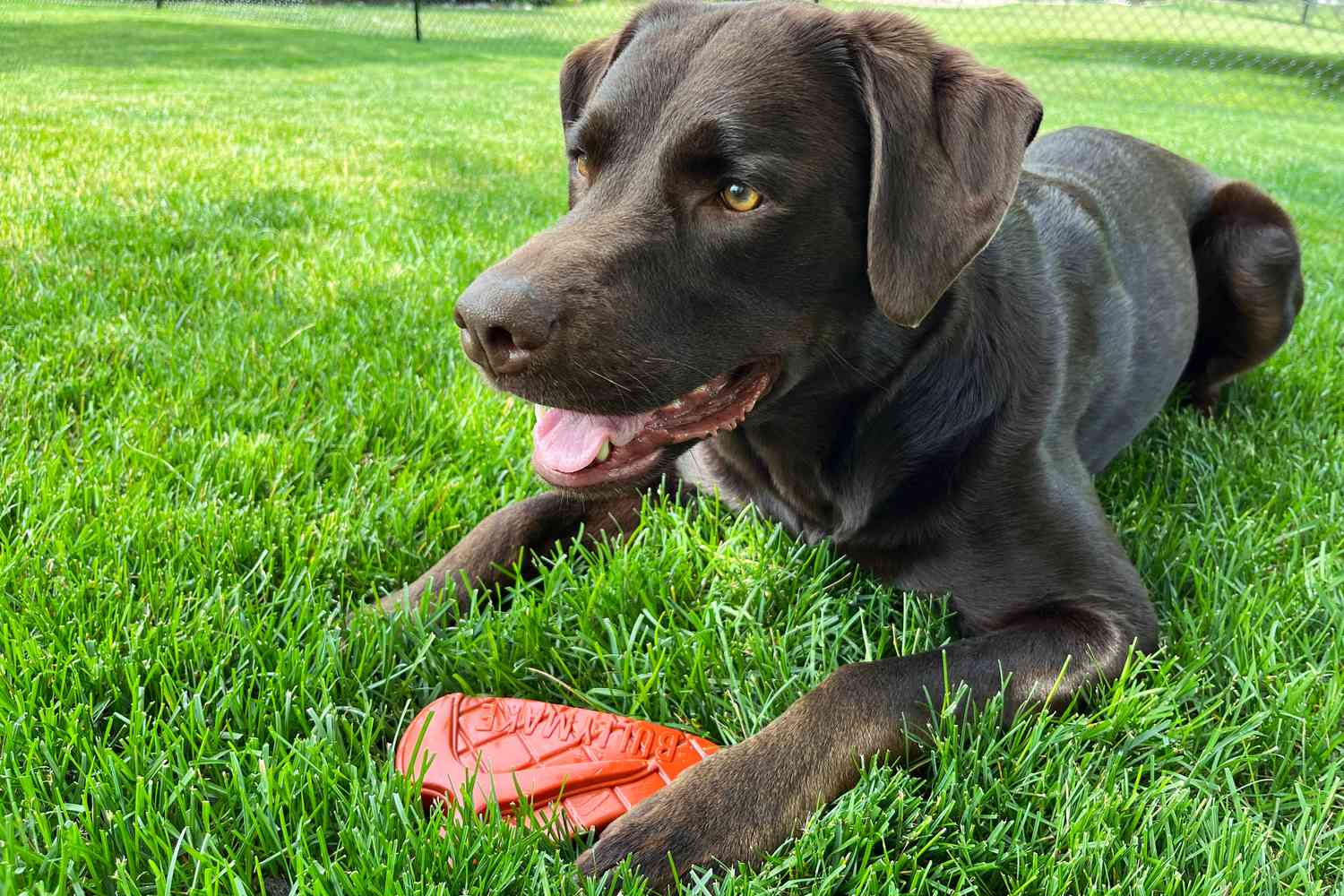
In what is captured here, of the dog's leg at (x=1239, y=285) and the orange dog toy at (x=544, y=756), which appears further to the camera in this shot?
the dog's leg at (x=1239, y=285)

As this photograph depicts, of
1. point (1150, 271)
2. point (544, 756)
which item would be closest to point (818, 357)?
point (544, 756)

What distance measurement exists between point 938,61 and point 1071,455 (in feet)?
3.34

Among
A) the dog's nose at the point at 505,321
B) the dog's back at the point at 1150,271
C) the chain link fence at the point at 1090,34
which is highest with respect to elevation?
the dog's nose at the point at 505,321

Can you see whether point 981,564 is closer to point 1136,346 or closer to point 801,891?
point 801,891

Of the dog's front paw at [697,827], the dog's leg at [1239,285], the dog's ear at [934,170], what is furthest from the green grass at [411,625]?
the dog's ear at [934,170]

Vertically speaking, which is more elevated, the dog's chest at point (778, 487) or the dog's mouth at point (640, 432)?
the dog's mouth at point (640, 432)

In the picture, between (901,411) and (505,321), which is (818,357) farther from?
(505,321)

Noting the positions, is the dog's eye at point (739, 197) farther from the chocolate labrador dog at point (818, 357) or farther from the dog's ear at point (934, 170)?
the dog's ear at point (934, 170)

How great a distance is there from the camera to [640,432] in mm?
2184

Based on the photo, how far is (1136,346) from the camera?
3145 mm

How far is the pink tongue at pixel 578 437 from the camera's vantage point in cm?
218

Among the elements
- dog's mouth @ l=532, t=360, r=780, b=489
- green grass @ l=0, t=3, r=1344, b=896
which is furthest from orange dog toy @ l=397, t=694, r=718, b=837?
dog's mouth @ l=532, t=360, r=780, b=489

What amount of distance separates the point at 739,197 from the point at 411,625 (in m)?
1.07

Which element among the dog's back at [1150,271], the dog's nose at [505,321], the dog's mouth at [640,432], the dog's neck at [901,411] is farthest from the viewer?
the dog's back at [1150,271]
